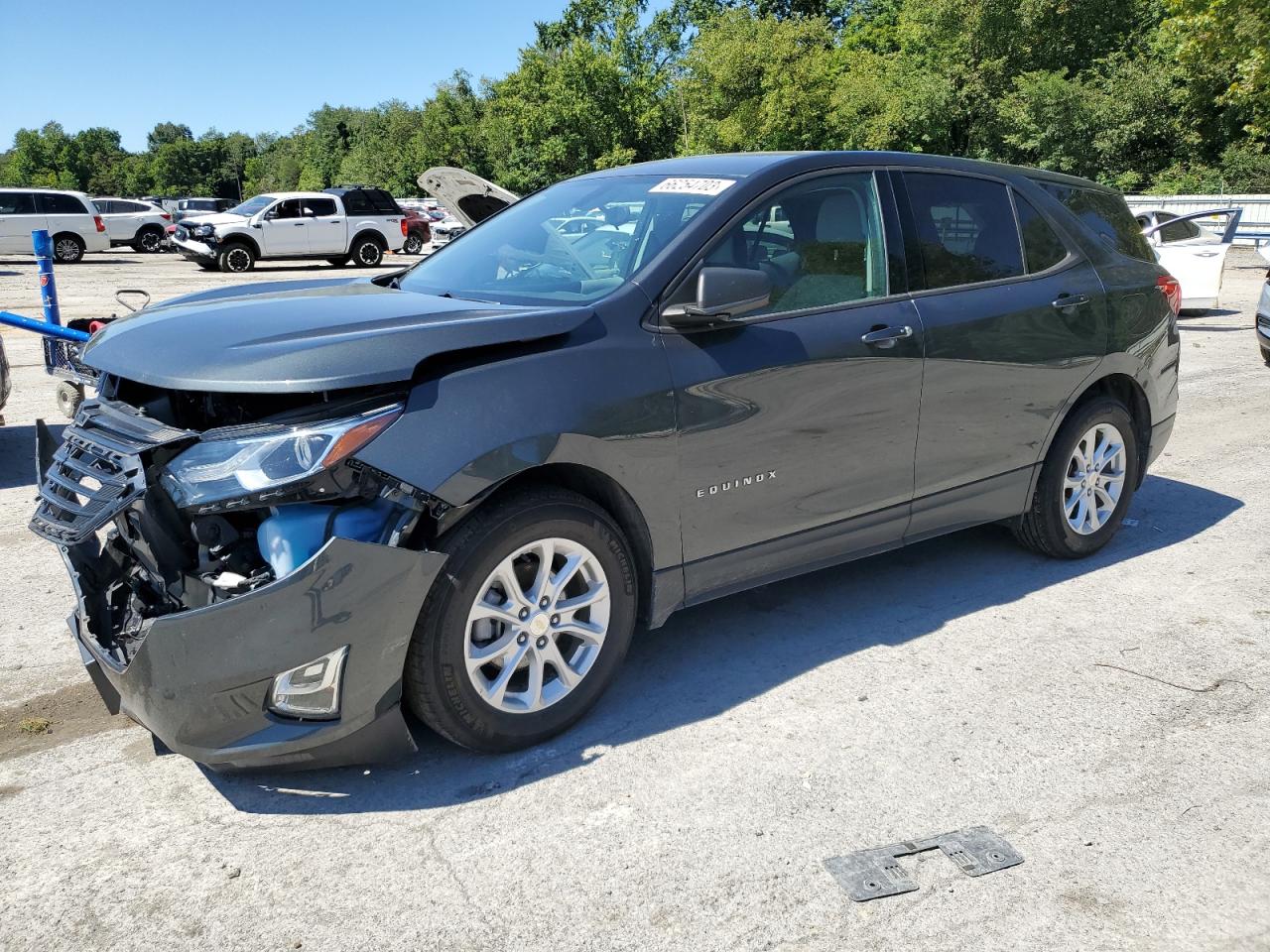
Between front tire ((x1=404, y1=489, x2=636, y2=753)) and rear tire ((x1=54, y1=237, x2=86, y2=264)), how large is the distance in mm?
29113

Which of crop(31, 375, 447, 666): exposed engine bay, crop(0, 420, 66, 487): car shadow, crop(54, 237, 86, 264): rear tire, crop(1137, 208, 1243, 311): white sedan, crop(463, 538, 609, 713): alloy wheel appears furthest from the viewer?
crop(54, 237, 86, 264): rear tire

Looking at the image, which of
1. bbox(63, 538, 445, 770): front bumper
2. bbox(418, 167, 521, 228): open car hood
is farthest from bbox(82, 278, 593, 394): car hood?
bbox(418, 167, 521, 228): open car hood

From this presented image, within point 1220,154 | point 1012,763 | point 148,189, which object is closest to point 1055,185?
point 1012,763

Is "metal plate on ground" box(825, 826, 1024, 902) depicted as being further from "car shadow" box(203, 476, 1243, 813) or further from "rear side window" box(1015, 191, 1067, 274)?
"rear side window" box(1015, 191, 1067, 274)

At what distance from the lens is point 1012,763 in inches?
135

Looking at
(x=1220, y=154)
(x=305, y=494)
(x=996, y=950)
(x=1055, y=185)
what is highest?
(x=1220, y=154)

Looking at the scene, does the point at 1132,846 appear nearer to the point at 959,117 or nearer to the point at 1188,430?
the point at 1188,430

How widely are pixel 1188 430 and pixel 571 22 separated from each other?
273 ft

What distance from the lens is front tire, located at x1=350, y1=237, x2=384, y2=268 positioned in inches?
1057

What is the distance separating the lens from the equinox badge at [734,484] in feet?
12.1

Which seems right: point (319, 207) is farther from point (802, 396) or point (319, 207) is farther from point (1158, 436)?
point (802, 396)

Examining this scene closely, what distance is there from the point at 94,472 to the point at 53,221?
95.7 ft

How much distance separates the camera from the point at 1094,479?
17.2 ft

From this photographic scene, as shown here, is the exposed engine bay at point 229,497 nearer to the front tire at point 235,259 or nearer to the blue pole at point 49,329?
the blue pole at point 49,329
